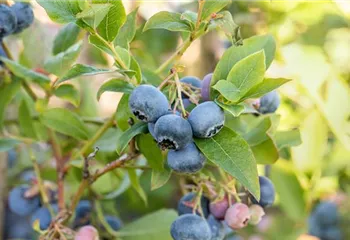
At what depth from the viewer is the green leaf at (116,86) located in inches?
29.0

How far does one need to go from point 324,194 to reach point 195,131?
1139 millimetres

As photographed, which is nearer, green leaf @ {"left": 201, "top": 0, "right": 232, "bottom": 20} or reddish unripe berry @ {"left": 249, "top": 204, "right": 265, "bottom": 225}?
green leaf @ {"left": 201, "top": 0, "right": 232, "bottom": 20}

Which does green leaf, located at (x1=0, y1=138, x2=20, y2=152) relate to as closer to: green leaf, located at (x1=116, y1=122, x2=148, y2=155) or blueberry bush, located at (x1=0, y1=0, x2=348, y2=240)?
blueberry bush, located at (x1=0, y1=0, x2=348, y2=240)

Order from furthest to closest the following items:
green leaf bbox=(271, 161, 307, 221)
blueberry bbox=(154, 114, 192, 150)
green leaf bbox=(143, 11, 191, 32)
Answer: green leaf bbox=(271, 161, 307, 221) < green leaf bbox=(143, 11, 191, 32) < blueberry bbox=(154, 114, 192, 150)

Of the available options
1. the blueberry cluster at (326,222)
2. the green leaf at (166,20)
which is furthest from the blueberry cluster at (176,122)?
the blueberry cluster at (326,222)

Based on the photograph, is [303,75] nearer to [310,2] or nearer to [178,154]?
[310,2]

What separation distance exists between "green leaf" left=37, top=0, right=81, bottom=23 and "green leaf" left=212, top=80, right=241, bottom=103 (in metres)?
0.19

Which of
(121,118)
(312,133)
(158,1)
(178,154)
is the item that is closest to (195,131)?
(178,154)

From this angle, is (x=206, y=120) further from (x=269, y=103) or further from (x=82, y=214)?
(x=82, y=214)

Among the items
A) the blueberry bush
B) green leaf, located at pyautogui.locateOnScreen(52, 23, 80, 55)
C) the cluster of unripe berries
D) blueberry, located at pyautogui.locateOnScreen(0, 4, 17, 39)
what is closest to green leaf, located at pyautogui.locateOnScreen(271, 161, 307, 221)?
the blueberry bush

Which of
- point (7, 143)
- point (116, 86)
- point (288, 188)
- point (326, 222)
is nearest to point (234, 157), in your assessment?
point (116, 86)

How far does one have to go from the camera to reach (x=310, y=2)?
1.48m

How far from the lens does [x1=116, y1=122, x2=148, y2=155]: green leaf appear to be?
2.35ft

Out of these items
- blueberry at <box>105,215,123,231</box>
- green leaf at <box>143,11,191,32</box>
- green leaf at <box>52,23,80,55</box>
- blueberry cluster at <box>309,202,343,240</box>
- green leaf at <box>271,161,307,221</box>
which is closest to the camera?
green leaf at <box>143,11,191,32</box>
